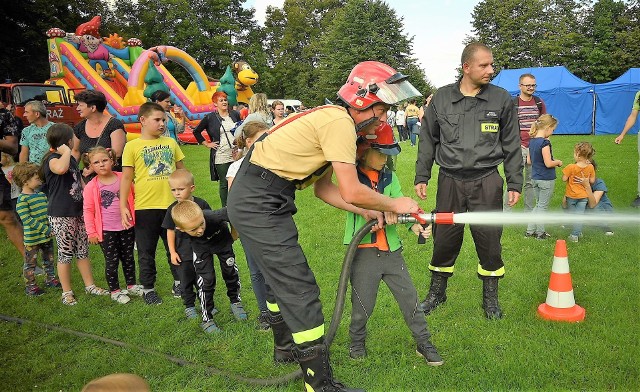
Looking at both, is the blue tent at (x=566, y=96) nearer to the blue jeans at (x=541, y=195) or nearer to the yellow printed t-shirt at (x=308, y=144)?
the blue jeans at (x=541, y=195)

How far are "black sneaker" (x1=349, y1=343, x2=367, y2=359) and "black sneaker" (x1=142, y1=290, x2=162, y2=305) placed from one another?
2464 mm

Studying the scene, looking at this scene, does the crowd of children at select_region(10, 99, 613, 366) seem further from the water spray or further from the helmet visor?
the helmet visor

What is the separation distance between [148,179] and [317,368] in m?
3.03

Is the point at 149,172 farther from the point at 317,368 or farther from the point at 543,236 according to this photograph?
the point at 543,236

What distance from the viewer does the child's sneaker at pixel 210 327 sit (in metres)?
4.46

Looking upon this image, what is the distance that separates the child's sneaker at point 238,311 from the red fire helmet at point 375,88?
102 inches

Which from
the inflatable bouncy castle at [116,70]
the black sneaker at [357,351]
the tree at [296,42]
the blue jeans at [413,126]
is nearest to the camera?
the black sneaker at [357,351]

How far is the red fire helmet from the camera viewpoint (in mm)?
2941

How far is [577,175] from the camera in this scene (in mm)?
6926

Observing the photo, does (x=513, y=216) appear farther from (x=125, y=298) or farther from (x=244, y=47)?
(x=244, y=47)

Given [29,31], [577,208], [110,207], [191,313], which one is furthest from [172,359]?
[29,31]

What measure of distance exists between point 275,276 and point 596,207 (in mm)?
6047

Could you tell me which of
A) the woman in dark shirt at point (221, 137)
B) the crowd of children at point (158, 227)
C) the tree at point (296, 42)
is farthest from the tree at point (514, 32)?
the crowd of children at point (158, 227)

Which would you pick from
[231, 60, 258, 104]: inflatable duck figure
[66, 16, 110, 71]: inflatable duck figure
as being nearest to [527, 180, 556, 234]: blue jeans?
[231, 60, 258, 104]: inflatable duck figure
